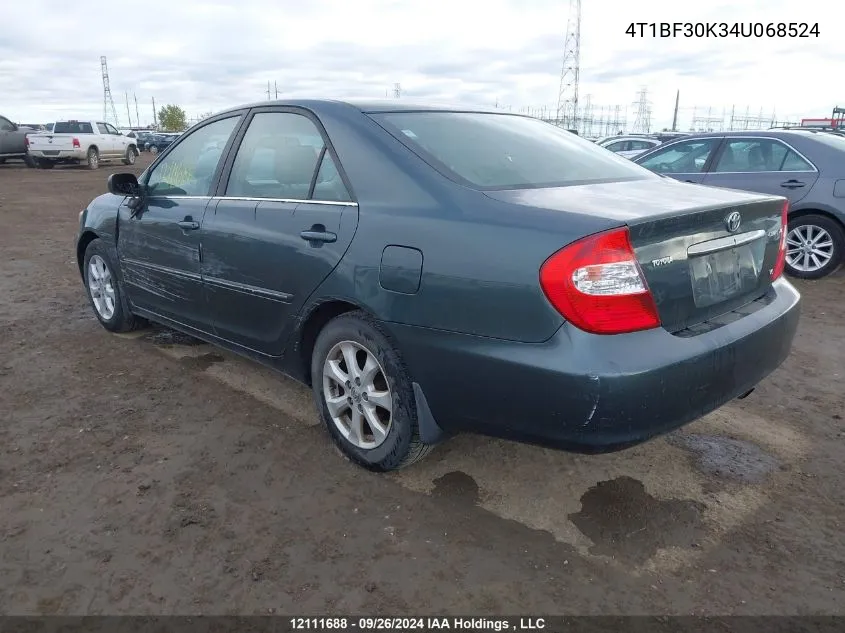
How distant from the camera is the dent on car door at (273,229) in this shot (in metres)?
2.85

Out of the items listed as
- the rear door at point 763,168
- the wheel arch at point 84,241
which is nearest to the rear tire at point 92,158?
the wheel arch at point 84,241

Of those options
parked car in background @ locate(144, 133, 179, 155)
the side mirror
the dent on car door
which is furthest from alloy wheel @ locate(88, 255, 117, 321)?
parked car in background @ locate(144, 133, 179, 155)

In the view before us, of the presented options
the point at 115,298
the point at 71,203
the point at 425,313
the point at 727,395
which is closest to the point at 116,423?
the point at 115,298

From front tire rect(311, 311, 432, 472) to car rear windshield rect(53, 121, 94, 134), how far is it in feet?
80.2

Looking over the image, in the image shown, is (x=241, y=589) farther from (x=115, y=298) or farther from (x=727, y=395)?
(x=115, y=298)

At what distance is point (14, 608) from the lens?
6.87 feet

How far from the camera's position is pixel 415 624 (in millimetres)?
2041

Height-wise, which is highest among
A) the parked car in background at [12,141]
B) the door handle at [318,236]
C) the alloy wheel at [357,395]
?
the parked car in background at [12,141]

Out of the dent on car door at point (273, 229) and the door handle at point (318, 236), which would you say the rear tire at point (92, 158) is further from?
the door handle at point (318, 236)

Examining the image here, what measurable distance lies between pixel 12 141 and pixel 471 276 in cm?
2589

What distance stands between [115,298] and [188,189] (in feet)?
4.38

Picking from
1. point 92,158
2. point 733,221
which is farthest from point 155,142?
point 733,221

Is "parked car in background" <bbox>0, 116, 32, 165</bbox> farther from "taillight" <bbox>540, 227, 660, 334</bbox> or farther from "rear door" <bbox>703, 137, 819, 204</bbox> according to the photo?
"taillight" <bbox>540, 227, 660, 334</bbox>

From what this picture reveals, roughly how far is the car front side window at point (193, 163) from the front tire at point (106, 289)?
0.76 m
